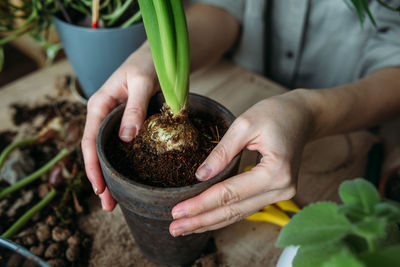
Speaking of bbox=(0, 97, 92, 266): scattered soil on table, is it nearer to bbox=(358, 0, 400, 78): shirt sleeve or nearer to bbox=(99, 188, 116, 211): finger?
bbox=(99, 188, 116, 211): finger

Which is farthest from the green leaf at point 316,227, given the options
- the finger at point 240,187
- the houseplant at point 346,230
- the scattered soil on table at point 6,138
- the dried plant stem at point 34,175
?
the scattered soil on table at point 6,138

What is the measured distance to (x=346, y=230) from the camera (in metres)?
0.22

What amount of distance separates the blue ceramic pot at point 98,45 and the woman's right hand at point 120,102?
0.35 feet

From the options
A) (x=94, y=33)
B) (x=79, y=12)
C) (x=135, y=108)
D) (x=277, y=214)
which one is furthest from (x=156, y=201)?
(x=79, y=12)

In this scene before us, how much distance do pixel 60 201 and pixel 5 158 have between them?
0.47 ft

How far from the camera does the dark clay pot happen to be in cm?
34

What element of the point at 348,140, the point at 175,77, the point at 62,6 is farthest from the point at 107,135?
the point at 348,140

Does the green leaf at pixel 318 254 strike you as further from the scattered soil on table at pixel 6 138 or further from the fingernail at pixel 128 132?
the scattered soil on table at pixel 6 138

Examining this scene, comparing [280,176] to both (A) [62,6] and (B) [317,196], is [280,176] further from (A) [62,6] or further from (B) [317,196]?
(A) [62,6]

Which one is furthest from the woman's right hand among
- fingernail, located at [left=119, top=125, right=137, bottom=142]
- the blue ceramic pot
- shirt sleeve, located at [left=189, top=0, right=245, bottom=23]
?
shirt sleeve, located at [left=189, top=0, right=245, bottom=23]

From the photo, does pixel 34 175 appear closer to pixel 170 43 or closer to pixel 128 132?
pixel 128 132

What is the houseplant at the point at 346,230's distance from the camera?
198mm

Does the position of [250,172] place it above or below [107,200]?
above

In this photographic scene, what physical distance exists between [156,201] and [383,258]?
0.22 m
